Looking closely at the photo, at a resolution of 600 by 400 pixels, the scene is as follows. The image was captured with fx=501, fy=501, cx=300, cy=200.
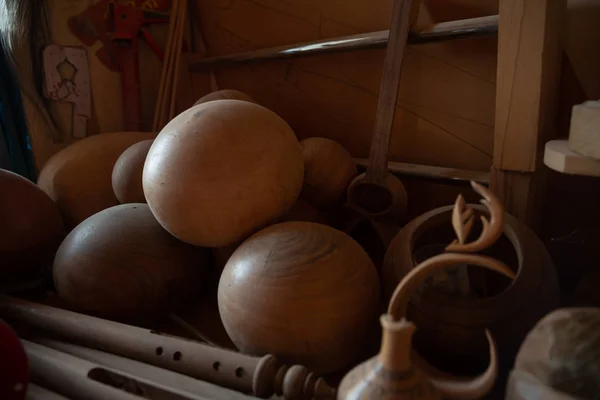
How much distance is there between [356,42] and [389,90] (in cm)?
16

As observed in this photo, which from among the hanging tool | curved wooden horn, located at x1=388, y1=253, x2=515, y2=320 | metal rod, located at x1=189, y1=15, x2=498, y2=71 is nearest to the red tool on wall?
the hanging tool

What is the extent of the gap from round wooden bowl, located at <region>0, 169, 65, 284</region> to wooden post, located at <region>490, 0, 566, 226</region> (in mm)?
823

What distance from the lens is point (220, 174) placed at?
719 mm

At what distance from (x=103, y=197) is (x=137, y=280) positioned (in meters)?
0.36

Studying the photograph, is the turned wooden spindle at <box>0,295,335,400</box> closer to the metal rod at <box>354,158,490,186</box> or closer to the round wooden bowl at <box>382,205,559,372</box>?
the round wooden bowl at <box>382,205,559,372</box>

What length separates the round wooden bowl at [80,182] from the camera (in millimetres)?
1104

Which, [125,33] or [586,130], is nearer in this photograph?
[586,130]

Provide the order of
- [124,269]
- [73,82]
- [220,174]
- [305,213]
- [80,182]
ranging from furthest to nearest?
[73,82], [80,182], [305,213], [124,269], [220,174]

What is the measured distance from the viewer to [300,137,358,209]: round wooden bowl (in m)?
0.99

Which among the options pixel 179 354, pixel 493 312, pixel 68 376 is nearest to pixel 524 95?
pixel 493 312

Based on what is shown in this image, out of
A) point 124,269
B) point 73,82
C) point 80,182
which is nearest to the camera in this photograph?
point 124,269

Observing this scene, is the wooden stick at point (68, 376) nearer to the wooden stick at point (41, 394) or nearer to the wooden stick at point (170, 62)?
the wooden stick at point (41, 394)

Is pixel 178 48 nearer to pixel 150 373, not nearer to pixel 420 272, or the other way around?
pixel 150 373

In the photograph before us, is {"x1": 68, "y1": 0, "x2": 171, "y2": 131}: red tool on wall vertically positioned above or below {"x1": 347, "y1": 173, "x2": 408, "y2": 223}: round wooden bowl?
above
